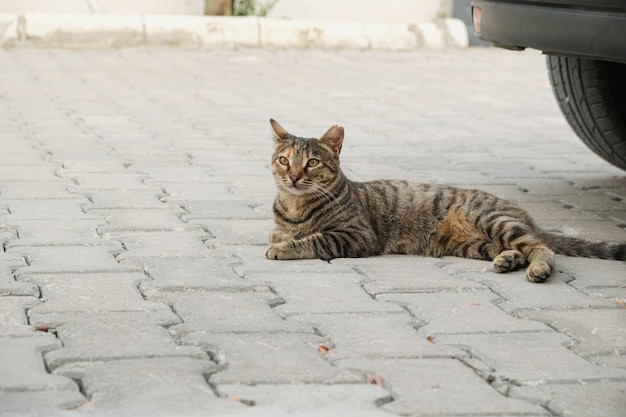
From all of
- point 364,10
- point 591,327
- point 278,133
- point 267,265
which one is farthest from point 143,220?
point 364,10

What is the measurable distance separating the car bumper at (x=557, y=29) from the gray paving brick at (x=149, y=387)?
246 cm

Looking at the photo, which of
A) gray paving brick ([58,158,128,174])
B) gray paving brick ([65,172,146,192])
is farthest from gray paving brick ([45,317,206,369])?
gray paving brick ([58,158,128,174])

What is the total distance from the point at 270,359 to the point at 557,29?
2396 millimetres

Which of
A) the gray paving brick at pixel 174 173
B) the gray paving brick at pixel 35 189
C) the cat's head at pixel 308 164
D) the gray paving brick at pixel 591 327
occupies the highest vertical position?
the cat's head at pixel 308 164

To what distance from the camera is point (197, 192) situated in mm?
6609

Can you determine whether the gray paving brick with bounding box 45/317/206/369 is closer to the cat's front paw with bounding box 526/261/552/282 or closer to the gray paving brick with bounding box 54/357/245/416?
the gray paving brick with bounding box 54/357/245/416

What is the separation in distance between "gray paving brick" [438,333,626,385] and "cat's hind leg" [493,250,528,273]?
0.93 meters

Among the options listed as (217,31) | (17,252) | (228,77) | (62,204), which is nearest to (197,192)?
(62,204)

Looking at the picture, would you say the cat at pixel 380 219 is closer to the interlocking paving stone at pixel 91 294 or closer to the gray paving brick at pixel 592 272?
the gray paving brick at pixel 592 272

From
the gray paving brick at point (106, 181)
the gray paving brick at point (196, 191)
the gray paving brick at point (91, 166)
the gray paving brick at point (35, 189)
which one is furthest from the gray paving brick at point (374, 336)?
the gray paving brick at point (91, 166)

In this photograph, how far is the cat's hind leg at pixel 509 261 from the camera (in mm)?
5012

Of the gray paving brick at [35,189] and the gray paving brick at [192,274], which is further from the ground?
the gray paving brick at [192,274]

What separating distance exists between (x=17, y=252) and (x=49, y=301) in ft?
2.76

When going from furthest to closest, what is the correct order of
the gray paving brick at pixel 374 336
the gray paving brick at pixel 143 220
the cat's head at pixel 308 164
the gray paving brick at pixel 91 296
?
the gray paving brick at pixel 143 220
the cat's head at pixel 308 164
the gray paving brick at pixel 91 296
the gray paving brick at pixel 374 336
